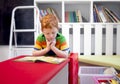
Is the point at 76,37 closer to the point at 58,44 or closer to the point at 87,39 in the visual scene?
the point at 87,39

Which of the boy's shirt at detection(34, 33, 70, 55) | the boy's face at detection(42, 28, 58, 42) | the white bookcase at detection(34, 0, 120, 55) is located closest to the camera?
the boy's face at detection(42, 28, 58, 42)

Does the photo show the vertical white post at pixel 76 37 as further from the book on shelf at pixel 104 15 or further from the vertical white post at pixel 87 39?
the book on shelf at pixel 104 15

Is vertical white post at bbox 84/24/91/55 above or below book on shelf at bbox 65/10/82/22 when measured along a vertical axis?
below

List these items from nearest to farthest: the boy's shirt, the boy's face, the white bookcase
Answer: the boy's face, the boy's shirt, the white bookcase

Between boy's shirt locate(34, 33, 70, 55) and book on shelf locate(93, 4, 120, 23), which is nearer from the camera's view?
boy's shirt locate(34, 33, 70, 55)

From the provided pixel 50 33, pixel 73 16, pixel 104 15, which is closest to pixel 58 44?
pixel 50 33

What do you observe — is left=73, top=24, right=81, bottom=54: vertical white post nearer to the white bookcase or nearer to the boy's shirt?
the white bookcase

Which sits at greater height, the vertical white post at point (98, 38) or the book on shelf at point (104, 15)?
the book on shelf at point (104, 15)

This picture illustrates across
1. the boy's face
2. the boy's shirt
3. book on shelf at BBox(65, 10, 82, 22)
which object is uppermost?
book on shelf at BBox(65, 10, 82, 22)

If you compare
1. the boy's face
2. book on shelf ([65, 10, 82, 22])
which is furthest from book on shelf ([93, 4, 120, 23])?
the boy's face

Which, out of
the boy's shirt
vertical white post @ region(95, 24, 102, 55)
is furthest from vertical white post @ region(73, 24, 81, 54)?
the boy's shirt

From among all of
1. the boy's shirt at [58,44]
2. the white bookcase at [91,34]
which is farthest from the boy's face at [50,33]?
the white bookcase at [91,34]

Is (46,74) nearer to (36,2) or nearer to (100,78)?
(100,78)

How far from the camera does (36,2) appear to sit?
2.43 meters
